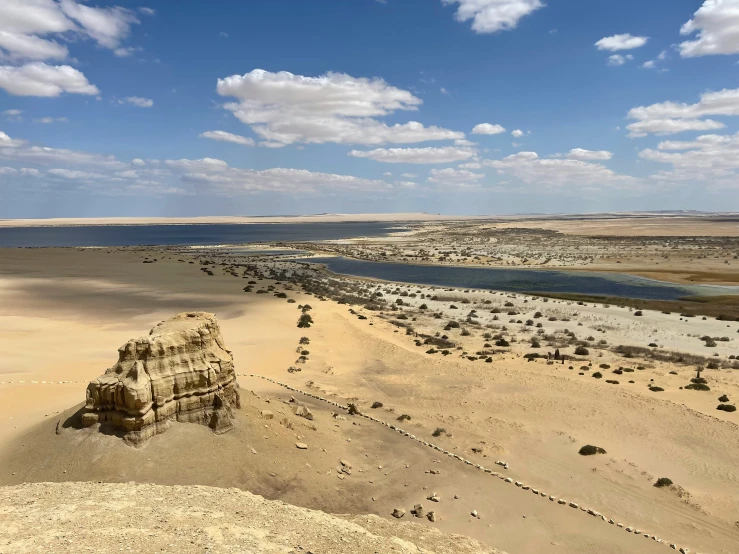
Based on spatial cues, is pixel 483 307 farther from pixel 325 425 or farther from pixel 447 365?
pixel 325 425

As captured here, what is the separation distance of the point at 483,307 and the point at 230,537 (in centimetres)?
3797

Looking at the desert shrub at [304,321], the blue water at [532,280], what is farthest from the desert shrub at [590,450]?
the blue water at [532,280]

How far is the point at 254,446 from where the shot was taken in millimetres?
13422

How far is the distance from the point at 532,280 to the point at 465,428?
1950 inches

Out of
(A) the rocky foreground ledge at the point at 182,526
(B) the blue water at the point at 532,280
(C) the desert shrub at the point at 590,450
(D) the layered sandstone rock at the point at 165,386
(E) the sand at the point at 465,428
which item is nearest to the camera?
(A) the rocky foreground ledge at the point at 182,526

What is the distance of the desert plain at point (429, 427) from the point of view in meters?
11.5

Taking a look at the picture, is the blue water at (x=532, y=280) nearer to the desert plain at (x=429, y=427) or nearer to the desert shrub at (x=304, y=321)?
the desert plain at (x=429, y=427)

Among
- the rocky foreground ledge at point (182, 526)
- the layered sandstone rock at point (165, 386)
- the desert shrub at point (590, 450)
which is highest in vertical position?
the layered sandstone rock at point (165, 386)

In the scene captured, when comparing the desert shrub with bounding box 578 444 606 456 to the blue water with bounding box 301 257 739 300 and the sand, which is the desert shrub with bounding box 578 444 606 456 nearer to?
the sand

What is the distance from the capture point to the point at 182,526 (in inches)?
322

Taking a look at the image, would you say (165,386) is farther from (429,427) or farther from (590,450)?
(590,450)

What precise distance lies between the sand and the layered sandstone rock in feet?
1.80

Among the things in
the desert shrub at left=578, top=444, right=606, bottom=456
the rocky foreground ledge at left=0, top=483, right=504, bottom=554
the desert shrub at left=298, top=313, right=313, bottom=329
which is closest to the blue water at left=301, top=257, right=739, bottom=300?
the desert shrub at left=298, top=313, right=313, bottom=329

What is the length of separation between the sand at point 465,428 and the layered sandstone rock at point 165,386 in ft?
1.80
